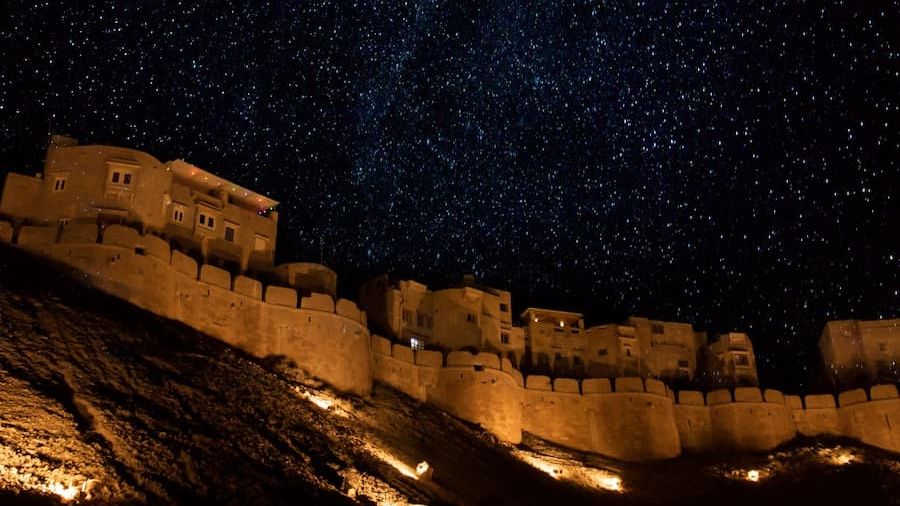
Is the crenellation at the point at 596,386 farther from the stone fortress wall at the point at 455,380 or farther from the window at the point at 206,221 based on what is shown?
the window at the point at 206,221

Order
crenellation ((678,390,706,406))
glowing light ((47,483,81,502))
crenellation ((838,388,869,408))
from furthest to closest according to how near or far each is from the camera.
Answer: crenellation ((678,390,706,406)) → crenellation ((838,388,869,408)) → glowing light ((47,483,81,502))

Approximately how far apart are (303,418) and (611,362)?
30742 mm

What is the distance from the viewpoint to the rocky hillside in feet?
91.2

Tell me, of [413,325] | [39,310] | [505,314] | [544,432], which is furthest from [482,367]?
[39,310]

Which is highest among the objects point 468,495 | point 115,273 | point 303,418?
point 115,273

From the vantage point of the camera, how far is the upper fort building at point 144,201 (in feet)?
146

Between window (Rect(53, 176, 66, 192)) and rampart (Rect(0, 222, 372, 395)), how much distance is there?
4.67 meters

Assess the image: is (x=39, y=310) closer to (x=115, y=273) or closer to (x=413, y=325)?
(x=115, y=273)

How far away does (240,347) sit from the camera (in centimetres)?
4297

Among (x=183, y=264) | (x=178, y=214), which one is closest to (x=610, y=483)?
(x=183, y=264)

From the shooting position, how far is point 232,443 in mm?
31922

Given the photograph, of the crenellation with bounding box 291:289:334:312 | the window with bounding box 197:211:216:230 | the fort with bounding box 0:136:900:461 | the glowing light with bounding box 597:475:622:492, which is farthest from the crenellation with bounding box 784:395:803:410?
the window with bounding box 197:211:216:230

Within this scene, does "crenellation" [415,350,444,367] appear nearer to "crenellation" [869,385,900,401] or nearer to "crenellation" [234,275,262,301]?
"crenellation" [234,275,262,301]

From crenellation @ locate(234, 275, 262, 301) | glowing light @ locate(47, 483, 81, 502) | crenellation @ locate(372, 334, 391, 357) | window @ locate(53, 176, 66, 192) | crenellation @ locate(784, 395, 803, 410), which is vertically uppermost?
window @ locate(53, 176, 66, 192)
